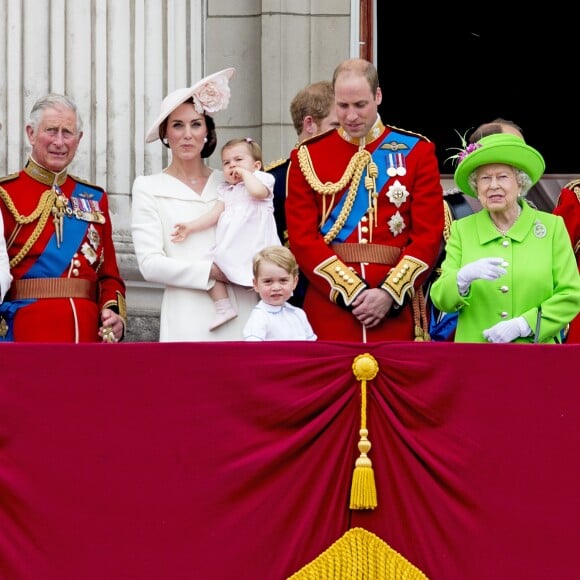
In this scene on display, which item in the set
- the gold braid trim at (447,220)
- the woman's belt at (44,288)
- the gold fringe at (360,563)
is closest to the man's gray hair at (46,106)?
the woman's belt at (44,288)

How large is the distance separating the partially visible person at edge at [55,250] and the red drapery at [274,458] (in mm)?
863

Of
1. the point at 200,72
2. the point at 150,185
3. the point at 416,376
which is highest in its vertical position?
the point at 200,72

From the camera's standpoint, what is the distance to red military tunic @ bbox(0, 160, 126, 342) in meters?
6.85

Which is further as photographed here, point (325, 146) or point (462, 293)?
point (325, 146)

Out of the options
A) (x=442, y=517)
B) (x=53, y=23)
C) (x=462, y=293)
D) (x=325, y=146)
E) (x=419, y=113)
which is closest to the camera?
(x=442, y=517)

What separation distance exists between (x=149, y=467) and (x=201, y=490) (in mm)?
195

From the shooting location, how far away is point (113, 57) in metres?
8.69

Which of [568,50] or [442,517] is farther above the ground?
[568,50]

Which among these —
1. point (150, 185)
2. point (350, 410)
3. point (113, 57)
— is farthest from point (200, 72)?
point (350, 410)

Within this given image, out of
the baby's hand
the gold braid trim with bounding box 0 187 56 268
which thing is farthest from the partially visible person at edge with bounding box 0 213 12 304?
the baby's hand

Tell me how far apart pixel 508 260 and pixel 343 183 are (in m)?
0.78

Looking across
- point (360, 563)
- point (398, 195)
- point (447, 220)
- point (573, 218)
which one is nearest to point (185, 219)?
point (398, 195)

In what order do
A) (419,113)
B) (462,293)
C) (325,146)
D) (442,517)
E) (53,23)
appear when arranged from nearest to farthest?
1. (442,517)
2. (462,293)
3. (325,146)
4. (53,23)
5. (419,113)

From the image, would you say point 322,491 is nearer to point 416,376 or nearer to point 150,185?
point 416,376
